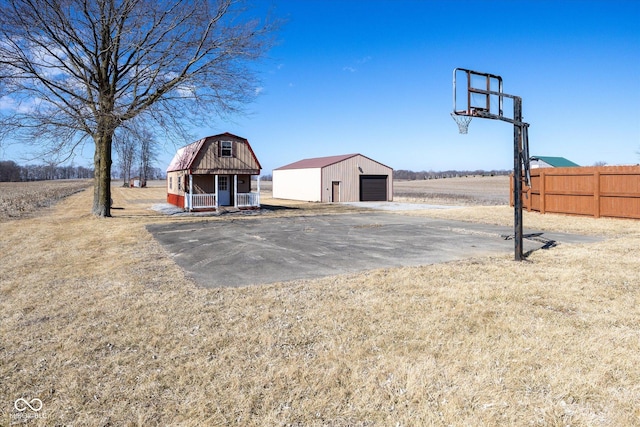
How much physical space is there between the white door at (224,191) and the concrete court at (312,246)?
931 cm

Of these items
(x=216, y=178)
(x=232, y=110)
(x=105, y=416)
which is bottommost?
(x=105, y=416)

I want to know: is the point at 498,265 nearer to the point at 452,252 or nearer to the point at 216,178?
the point at 452,252

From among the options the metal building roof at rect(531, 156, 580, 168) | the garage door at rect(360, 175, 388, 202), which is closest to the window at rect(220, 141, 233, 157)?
the garage door at rect(360, 175, 388, 202)

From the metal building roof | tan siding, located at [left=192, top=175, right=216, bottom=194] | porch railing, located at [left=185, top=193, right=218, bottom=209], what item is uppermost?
the metal building roof

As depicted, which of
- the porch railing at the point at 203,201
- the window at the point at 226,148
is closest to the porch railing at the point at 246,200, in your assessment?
the porch railing at the point at 203,201

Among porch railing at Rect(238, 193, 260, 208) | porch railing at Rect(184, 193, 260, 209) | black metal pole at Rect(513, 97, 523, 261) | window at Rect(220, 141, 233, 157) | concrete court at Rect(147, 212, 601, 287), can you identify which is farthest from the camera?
porch railing at Rect(238, 193, 260, 208)

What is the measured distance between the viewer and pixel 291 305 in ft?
18.1

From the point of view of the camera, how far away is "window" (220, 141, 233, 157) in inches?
917

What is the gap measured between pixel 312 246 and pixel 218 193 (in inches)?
598

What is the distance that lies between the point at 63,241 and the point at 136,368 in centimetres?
975

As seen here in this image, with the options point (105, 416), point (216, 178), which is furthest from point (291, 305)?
point (216, 178)

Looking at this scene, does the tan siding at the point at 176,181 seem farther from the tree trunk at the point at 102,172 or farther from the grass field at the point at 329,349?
the grass field at the point at 329,349
